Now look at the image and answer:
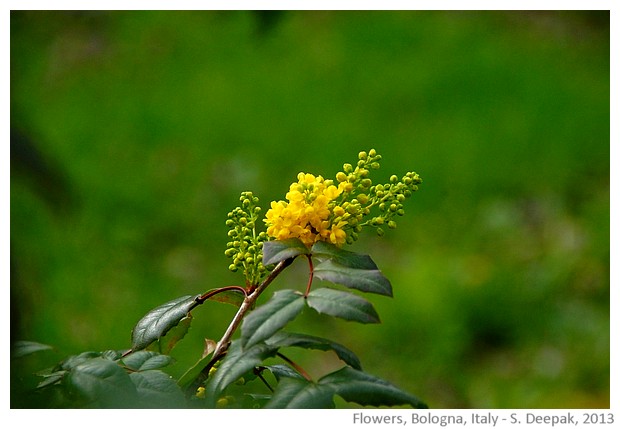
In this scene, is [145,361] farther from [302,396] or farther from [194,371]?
[302,396]

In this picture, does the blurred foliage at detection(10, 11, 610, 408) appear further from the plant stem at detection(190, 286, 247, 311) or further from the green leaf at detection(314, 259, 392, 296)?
the green leaf at detection(314, 259, 392, 296)

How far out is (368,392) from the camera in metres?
0.78

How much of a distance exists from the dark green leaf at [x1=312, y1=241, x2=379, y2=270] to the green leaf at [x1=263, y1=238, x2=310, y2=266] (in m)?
0.01

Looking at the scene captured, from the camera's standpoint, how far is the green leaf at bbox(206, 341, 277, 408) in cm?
77

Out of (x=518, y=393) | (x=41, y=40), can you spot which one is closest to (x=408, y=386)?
(x=518, y=393)

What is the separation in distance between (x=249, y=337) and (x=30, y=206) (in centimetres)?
266

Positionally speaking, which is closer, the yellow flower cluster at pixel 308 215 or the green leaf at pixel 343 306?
the green leaf at pixel 343 306

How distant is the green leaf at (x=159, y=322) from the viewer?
2.95 ft

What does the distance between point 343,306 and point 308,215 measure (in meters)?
0.14

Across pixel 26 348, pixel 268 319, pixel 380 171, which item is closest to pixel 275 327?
pixel 268 319

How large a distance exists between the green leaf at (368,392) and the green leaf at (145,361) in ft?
0.61

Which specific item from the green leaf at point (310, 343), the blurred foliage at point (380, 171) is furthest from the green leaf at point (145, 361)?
the blurred foliage at point (380, 171)

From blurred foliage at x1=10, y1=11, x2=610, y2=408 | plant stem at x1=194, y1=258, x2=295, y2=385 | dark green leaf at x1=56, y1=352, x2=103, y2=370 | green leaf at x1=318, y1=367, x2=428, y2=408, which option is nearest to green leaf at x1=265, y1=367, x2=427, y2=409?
green leaf at x1=318, y1=367, x2=428, y2=408

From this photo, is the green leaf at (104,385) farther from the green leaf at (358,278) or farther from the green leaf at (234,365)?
the green leaf at (358,278)
